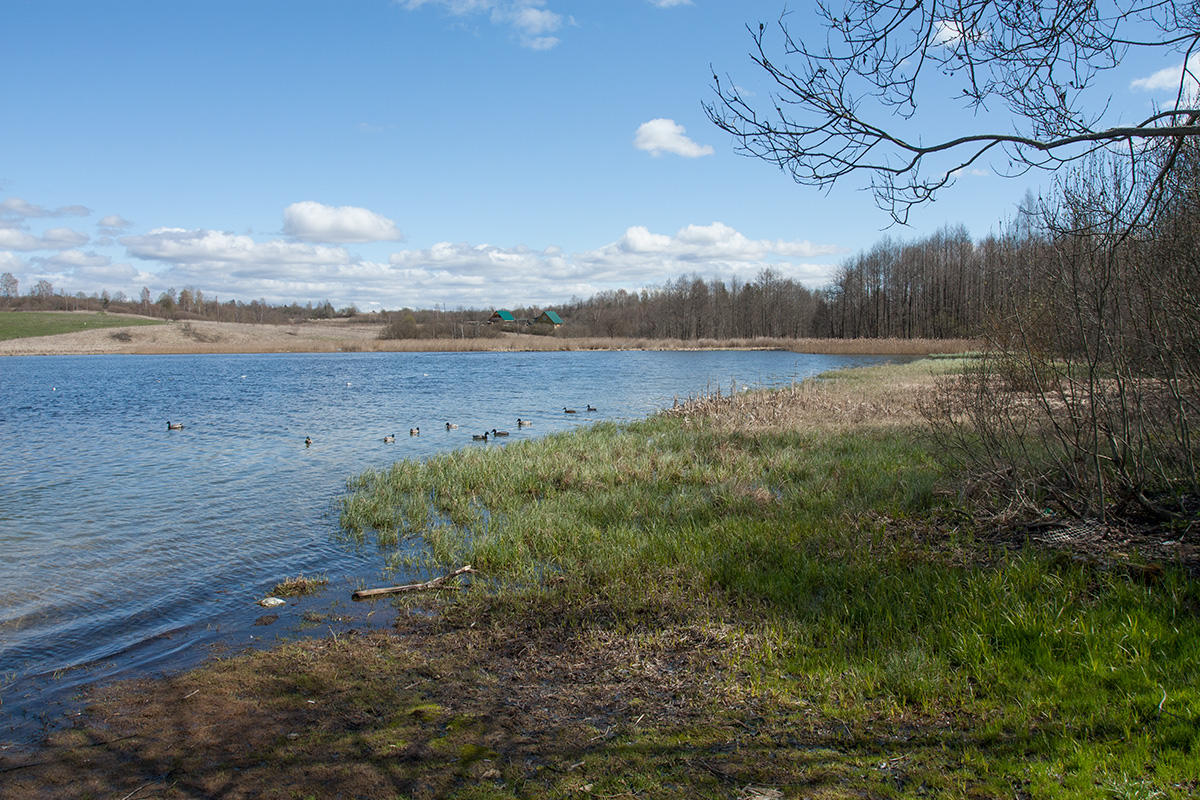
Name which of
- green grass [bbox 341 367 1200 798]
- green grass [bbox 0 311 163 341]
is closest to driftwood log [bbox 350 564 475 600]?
green grass [bbox 341 367 1200 798]

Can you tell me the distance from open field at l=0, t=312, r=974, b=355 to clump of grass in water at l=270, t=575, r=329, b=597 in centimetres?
6331

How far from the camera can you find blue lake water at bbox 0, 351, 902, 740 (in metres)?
5.87

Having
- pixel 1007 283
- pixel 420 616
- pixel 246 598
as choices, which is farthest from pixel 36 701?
pixel 1007 283

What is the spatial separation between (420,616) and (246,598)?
221 cm

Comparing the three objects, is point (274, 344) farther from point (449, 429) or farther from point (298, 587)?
point (298, 587)

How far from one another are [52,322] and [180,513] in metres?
99.7

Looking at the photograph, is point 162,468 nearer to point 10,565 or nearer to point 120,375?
point 10,565

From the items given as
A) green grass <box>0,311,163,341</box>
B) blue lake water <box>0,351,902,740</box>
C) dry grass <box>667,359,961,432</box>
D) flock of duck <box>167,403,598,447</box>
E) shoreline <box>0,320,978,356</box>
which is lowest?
blue lake water <box>0,351,902,740</box>

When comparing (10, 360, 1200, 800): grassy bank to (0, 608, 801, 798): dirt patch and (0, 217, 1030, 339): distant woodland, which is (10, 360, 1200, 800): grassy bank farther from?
(0, 217, 1030, 339): distant woodland

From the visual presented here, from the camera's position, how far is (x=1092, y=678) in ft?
12.5

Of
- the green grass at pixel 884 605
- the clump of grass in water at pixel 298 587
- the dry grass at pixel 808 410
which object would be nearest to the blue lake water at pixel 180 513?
the clump of grass in water at pixel 298 587

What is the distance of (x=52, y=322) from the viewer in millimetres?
85500

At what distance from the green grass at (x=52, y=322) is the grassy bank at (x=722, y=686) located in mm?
92727

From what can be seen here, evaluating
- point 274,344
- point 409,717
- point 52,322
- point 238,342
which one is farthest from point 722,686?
point 52,322
